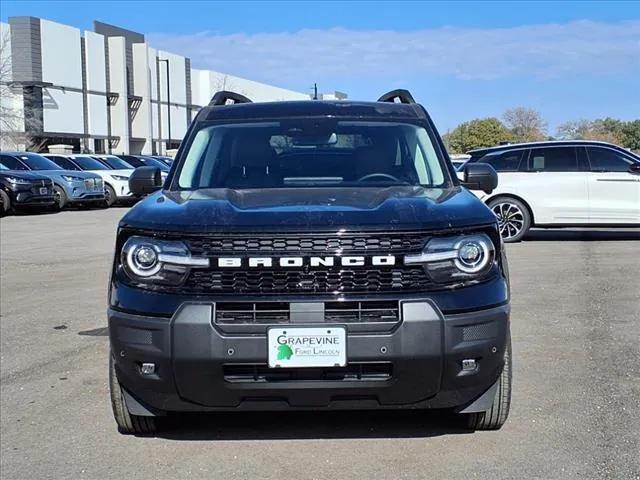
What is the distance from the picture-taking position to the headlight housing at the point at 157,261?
3.69 m

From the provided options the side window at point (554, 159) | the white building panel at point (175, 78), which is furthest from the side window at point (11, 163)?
the white building panel at point (175, 78)

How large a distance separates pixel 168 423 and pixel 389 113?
2.39m

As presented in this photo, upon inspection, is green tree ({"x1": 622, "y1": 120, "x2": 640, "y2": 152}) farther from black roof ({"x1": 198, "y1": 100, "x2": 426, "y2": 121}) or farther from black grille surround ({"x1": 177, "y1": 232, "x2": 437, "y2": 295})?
black grille surround ({"x1": 177, "y1": 232, "x2": 437, "y2": 295})

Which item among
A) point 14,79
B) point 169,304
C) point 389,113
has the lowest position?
point 169,304

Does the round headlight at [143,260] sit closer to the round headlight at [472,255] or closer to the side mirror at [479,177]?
the round headlight at [472,255]

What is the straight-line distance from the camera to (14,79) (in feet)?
165

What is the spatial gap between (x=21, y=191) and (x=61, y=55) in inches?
1471

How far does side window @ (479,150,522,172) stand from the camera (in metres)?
13.5

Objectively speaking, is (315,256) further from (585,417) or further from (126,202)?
(126,202)

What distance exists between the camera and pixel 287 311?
3.60 meters

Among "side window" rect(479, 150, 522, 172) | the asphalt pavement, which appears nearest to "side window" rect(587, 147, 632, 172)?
"side window" rect(479, 150, 522, 172)

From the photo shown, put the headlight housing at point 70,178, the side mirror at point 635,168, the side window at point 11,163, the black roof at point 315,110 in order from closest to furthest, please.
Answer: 1. the black roof at point 315,110
2. the side mirror at point 635,168
3. the side window at point 11,163
4. the headlight housing at point 70,178

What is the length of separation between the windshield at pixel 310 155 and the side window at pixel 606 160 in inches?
347

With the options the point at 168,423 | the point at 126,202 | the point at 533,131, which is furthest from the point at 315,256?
the point at 533,131
